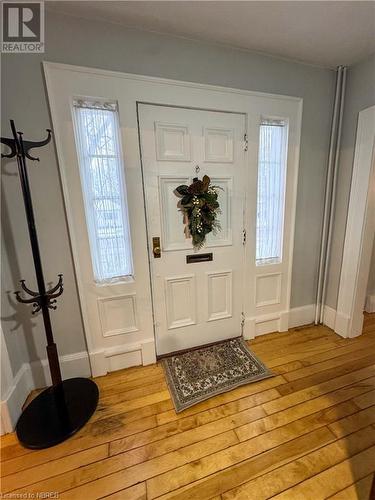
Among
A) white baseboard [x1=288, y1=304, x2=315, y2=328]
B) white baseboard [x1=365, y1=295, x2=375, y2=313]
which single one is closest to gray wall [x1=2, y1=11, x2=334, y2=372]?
white baseboard [x1=288, y1=304, x2=315, y2=328]

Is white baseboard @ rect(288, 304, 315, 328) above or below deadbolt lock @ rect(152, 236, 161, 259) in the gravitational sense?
below

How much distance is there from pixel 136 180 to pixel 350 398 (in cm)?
219

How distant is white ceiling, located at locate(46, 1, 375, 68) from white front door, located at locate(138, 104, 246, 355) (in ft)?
1.52

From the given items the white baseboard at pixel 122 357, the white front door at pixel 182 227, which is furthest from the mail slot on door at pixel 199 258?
the white baseboard at pixel 122 357

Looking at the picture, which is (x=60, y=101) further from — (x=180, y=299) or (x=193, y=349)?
(x=193, y=349)

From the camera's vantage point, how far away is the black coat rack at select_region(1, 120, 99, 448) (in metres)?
1.23

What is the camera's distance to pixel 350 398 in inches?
60.9

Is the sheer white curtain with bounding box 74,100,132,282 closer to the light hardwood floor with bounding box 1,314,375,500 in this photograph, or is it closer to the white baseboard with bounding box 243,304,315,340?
the light hardwood floor with bounding box 1,314,375,500

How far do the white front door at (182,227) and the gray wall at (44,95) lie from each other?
306 mm

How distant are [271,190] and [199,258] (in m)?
0.92

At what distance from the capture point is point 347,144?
Result: 201 centimetres

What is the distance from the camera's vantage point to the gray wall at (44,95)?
1352mm

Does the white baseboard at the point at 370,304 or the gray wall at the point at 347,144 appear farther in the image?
the white baseboard at the point at 370,304

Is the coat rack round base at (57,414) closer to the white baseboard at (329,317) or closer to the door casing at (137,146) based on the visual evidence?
the door casing at (137,146)
